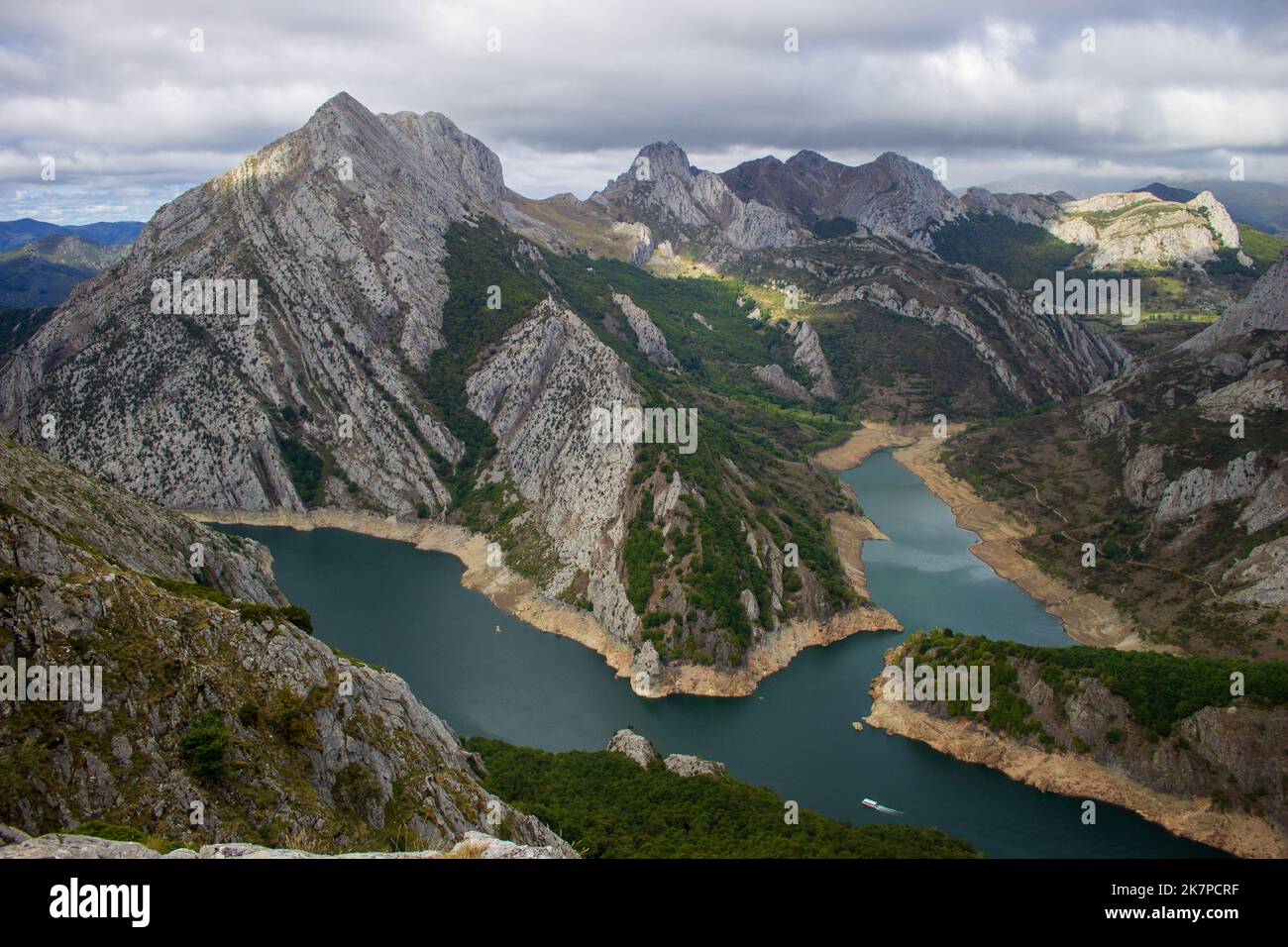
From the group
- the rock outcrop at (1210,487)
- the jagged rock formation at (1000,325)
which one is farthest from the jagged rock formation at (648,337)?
the rock outcrop at (1210,487)

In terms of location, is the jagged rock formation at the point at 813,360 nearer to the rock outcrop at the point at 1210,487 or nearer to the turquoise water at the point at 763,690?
the turquoise water at the point at 763,690

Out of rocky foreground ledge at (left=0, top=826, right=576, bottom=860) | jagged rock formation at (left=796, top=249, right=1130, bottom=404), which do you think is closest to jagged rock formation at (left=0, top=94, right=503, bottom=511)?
rocky foreground ledge at (left=0, top=826, right=576, bottom=860)

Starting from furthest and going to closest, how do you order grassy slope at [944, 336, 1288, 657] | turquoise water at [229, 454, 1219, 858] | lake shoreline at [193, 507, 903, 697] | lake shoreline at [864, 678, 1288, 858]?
grassy slope at [944, 336, 1288, 657], lake shoreline at [193, 507, 903, 697], turquoise water at [229, 454, 1219, 858], lake shoreline at [864, 678, 1288, 858]

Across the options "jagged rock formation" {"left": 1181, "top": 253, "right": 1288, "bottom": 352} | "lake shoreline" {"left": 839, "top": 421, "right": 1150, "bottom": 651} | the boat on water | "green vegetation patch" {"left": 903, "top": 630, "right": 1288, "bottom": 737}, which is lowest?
the boat on water

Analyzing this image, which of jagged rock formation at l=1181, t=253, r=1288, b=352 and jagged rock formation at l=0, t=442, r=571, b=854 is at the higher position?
jagged rock formation at l=1181, t=253, r=1288, b=352

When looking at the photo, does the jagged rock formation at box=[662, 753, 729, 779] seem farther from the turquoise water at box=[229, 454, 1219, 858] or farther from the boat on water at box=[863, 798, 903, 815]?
the boat on water at box=[863, 798, 903, 815]
